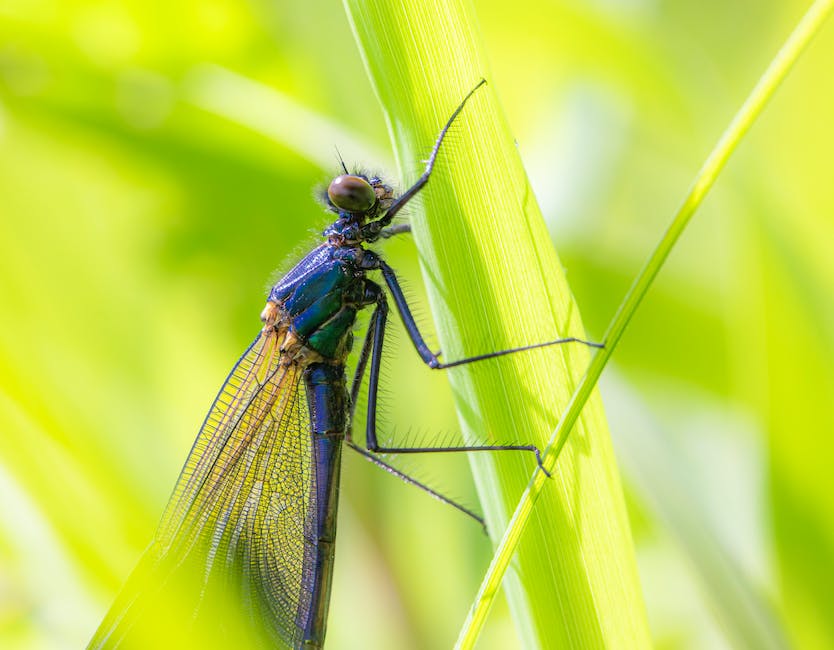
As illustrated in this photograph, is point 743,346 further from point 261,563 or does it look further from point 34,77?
point 34,77

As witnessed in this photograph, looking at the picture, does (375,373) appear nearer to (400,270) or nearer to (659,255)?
(400,270)

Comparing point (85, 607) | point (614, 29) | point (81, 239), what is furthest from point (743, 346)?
point (81, 239)

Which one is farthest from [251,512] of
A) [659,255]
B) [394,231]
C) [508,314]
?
[659,255]

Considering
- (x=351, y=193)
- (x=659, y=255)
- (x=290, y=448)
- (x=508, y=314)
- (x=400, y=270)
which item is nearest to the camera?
(x=659, y=255)

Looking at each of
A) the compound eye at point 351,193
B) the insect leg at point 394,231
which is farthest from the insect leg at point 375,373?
the compound eye at point 351,193

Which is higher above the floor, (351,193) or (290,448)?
(351,193)

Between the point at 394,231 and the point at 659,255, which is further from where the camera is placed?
the point at 394,231

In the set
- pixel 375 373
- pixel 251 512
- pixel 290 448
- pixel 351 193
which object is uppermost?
pixel 351 193
